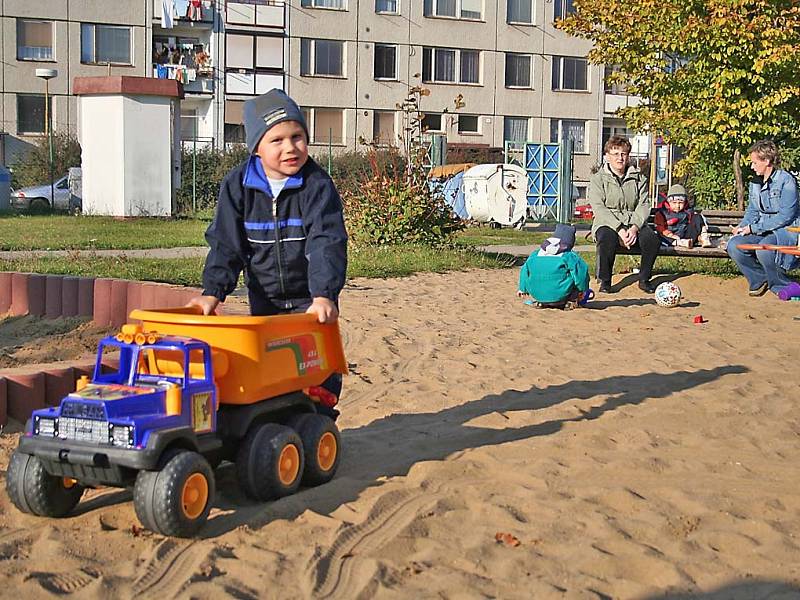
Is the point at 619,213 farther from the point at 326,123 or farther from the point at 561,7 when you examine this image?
the point at 561,7

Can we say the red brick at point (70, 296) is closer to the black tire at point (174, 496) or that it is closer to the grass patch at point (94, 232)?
the grass patch at point (94, 232)

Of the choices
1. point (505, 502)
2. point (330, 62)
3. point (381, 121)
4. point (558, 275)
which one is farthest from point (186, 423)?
point (330, 62)

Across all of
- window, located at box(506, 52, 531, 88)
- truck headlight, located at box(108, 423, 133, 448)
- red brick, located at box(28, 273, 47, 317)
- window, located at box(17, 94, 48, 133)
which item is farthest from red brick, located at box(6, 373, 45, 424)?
window, located at box(506, 52, 531, 88)

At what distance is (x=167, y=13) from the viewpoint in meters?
42.8

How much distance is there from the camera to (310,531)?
12.4ft

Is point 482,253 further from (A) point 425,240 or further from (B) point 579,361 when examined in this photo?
(B) point 579,361

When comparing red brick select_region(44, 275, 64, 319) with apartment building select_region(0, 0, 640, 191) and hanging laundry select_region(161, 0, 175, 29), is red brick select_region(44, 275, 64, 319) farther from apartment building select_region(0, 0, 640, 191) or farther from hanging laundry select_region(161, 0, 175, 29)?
hanging laundry select_region(161, 0, 175, 29)

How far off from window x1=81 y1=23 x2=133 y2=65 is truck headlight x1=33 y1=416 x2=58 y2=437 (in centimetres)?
4161

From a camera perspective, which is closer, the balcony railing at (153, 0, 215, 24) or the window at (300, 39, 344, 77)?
the balcony railing at (153, 0, 215, 24)

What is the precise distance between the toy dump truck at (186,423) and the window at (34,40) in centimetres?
4122

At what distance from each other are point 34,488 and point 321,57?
43.1 m

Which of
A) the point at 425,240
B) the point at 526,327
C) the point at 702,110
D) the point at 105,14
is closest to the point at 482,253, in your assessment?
the point at 425,240

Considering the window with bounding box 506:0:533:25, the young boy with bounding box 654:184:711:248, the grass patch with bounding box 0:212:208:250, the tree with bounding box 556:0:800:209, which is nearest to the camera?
the young boy with bounding box 654:184:711:248

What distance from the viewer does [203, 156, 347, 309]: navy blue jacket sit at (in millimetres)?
4367
